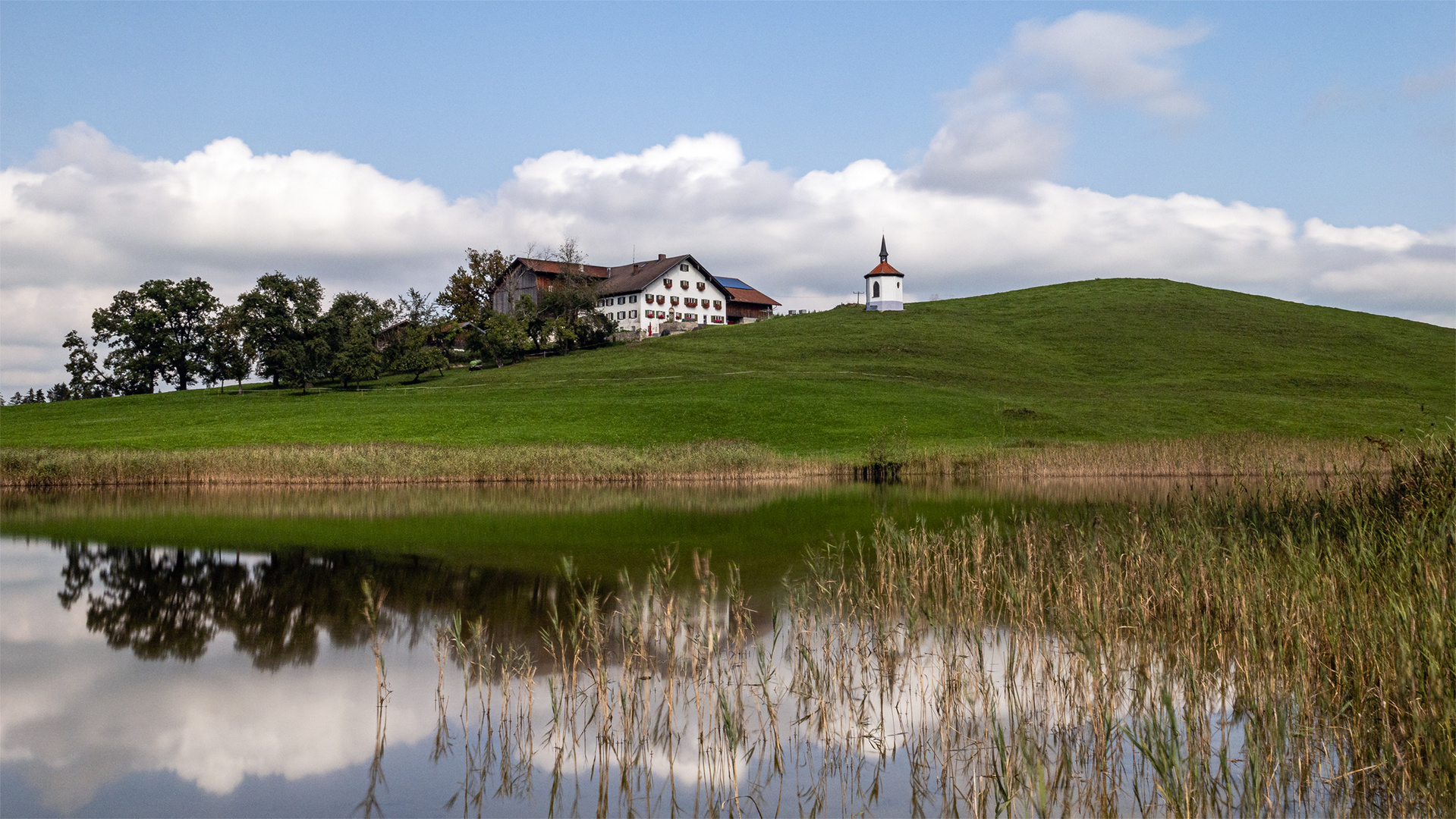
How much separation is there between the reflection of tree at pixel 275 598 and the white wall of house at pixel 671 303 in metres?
90.3

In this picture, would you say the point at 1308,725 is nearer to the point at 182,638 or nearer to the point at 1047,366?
the point at 182,638

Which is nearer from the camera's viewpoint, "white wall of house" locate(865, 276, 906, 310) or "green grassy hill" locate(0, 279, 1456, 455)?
"green grassy hill" locate(0, 279, 1456, 455)

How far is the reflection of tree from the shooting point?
47.0 feet

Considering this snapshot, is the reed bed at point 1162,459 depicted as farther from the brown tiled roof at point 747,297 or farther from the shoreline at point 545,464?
the brown tiled roof at point 747,297

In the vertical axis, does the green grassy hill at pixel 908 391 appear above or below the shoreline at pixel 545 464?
above

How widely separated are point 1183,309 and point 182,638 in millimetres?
96923

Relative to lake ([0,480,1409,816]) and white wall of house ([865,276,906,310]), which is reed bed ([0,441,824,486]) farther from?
white wall of house ([865,276,906,310])

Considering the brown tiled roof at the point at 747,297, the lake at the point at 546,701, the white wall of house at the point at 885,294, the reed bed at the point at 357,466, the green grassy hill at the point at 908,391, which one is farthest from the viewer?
the brown tiled roof at the point at 747,297

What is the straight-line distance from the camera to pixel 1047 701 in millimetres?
9820

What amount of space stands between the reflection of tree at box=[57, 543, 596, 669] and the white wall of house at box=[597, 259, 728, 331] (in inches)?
3555

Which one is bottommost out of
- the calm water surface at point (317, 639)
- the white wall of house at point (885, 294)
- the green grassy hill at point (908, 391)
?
the calm water surface at point (317, 639)

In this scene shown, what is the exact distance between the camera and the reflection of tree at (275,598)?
1432cm

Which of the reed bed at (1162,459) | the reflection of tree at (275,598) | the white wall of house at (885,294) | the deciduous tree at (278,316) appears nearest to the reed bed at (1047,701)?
the reflection of tree at (275,598)

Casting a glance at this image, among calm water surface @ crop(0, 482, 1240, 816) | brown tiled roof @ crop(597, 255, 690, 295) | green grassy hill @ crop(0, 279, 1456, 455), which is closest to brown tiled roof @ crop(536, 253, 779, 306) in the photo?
brown tiled roof @ crop(597, 255, 690, 295)
